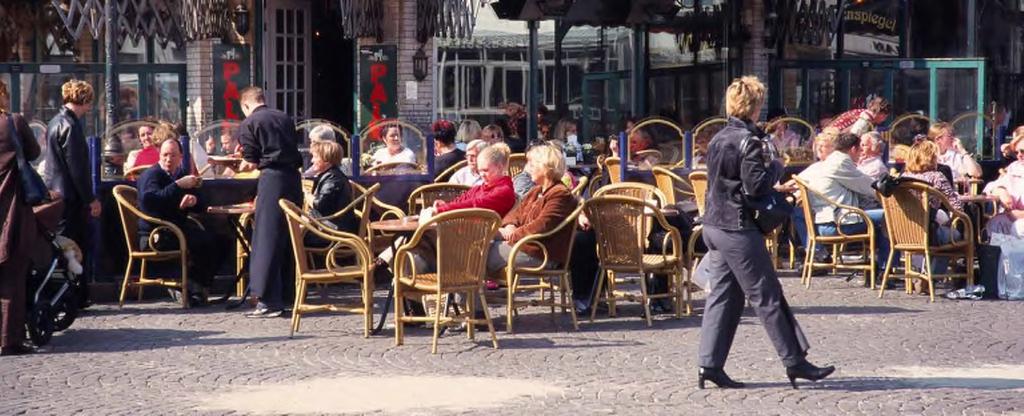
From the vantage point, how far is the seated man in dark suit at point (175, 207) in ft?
40.9

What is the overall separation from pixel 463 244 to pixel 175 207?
314 centimetres

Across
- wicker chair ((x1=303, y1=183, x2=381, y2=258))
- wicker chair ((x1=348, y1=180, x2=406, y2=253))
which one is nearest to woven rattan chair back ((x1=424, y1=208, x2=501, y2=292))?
wicker chair ((x1=303, y1=183, x2=381, y2=258))

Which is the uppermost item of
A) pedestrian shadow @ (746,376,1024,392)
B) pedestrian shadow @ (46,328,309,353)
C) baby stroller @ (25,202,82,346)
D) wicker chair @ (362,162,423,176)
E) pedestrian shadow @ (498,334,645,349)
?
wicker chair @ (362,162,423,176)

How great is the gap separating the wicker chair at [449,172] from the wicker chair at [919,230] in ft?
12.2

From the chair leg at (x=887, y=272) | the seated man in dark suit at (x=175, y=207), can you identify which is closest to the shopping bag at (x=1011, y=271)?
the chair leg at (x=887, y=272)

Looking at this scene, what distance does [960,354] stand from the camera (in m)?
10.2

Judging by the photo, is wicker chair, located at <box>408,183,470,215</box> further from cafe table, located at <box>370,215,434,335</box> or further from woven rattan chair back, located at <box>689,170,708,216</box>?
woven rattan chair back, located at <box>689,170,708,216</box>

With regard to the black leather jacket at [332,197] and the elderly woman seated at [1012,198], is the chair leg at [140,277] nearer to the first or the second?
the black leather jacket at [332,197]

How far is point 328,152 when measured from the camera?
1220cm

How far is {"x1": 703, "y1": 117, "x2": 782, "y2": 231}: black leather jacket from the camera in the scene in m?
8.68

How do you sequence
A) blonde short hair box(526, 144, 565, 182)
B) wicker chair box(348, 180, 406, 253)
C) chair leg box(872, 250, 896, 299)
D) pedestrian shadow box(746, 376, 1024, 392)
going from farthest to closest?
chair leg box(872, 250, 896, 299)
wicker chair box(348, 180, 406, 253)
blonde short hair box(526, 144, 565, 182)
pedestrian shadow box(746, 376, 1024, 392)

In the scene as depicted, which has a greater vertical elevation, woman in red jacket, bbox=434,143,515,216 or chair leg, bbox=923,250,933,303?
woman in red jacket, bbox=434,143,515,216

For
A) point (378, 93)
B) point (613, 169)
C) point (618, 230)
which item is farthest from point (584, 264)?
point (378, 93)

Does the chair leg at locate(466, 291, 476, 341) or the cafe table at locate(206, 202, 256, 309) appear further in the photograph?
the cafe table at locate(206, 202, 256, 309)
